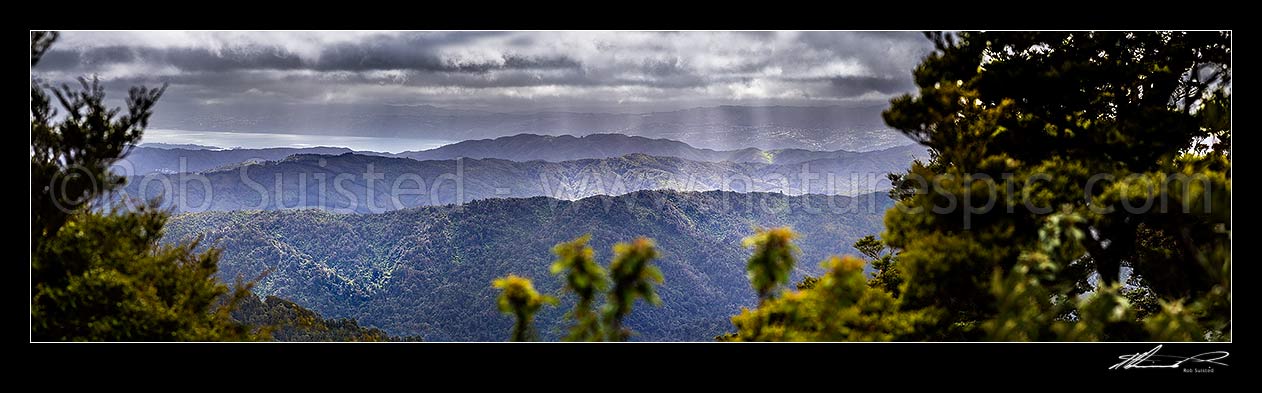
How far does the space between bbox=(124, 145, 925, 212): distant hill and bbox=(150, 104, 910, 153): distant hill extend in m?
8.74

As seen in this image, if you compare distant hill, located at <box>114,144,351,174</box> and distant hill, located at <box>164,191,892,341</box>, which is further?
distant hill, located at <box>114,144,351,174</box>

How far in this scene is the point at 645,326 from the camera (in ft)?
139

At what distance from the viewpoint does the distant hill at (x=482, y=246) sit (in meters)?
47.5

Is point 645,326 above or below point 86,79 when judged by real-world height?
below

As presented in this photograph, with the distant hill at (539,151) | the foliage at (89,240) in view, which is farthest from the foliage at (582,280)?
the distant hill at (539,151)

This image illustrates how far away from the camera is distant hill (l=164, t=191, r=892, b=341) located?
47531 mm

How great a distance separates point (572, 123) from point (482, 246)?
11.1 metres

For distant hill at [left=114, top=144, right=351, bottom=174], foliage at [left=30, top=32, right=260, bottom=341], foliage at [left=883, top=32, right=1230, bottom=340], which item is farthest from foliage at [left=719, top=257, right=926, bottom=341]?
distant hill at [left=114, top=144, right=351, bottom=174]

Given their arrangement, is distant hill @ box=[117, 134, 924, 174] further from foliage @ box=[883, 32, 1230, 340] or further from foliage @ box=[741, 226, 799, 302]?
foliage @ box=[741, 226, 799, 302]

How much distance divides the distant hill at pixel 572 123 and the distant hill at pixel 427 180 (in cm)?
874
